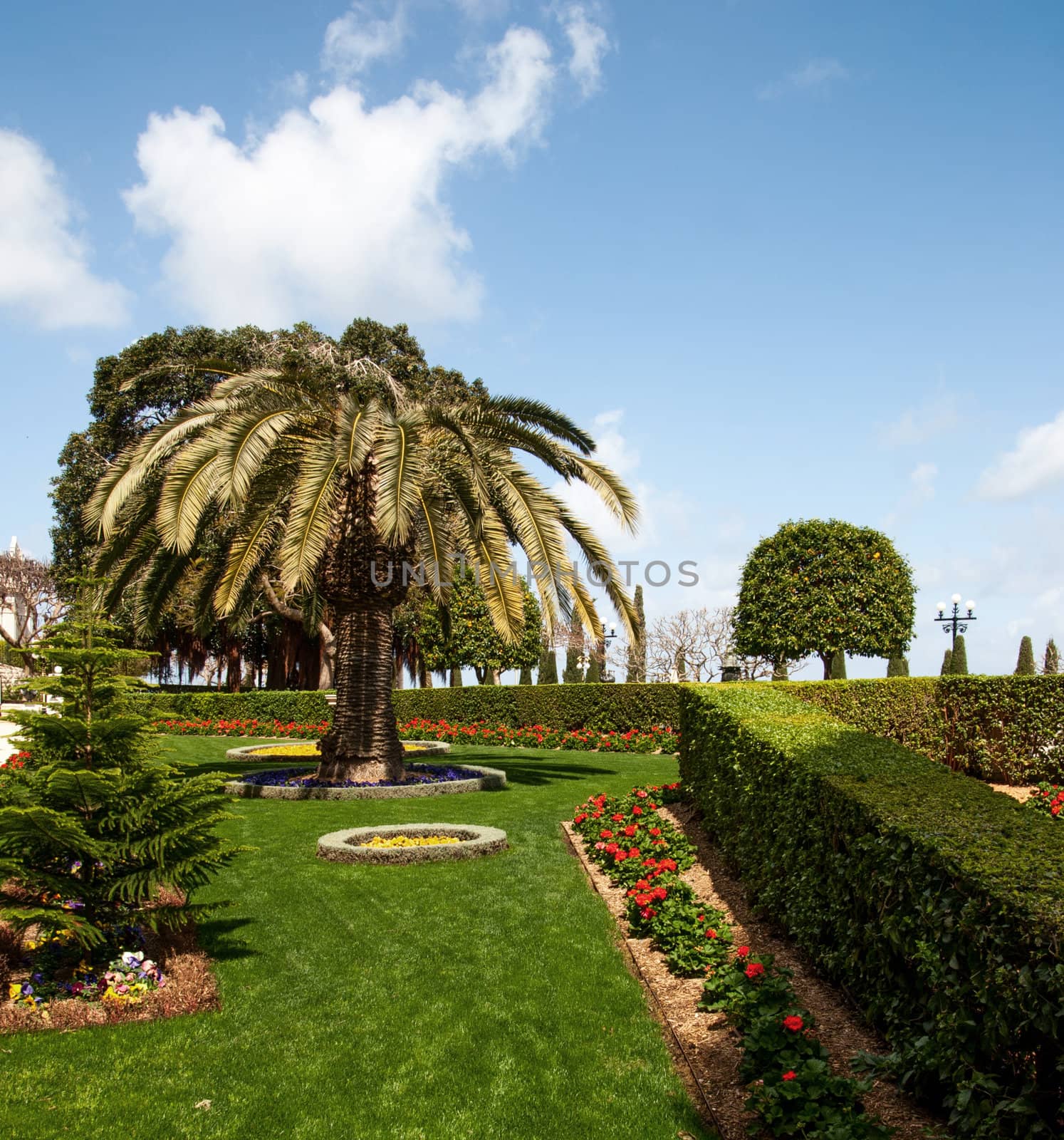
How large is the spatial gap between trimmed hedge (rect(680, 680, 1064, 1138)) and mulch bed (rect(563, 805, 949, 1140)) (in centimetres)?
14

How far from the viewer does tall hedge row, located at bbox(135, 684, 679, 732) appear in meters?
22.0

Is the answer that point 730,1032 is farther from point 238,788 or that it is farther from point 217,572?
point 217,572

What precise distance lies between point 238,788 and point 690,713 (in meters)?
6.73

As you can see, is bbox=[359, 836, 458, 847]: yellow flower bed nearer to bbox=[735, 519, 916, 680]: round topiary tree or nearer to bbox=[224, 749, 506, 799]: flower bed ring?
bbox=[224, 749, 506, 799]: flower bed ring

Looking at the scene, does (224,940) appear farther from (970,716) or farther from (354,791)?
(970,716)

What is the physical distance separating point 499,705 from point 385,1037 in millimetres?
19878

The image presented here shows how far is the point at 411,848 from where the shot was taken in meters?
8.67

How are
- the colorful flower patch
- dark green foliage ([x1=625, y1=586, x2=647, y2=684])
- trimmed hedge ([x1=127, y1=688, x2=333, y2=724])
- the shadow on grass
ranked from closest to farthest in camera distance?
1. the colorful flower patch
2. the shadow on grass
3. trimmed hedge ([x1=127, y1=688, x2=333, y2=724])
4. dark green foliage ([x1=625, y1=586, x2=647, y2=684])

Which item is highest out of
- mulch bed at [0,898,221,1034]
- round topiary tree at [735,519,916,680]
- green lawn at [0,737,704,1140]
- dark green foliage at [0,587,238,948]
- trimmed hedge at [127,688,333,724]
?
round topiary tree at [735,519,916,680]

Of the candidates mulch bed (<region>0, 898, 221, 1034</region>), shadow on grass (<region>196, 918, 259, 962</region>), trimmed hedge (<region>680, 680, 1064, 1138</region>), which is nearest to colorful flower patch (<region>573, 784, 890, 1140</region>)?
trimmed hedge (<region>680, 680, 1064, 1138</region>)

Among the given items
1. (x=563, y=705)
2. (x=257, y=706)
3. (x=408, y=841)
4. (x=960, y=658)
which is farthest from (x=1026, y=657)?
(x=408, y=841)

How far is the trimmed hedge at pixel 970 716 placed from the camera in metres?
13.2

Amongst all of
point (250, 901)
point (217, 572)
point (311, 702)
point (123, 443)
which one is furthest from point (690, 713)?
point (123, 443)

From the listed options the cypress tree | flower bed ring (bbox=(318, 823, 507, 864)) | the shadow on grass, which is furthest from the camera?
the cypress tree
